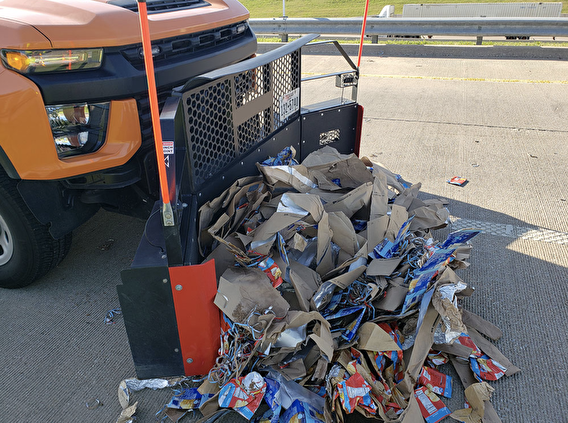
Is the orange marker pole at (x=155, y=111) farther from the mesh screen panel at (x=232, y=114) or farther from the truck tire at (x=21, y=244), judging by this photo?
the truck tire at (x=21, y=244)

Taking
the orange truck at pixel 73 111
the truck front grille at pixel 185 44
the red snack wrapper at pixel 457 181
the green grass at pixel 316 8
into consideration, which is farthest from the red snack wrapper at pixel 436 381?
the green grass at pixel 316 8

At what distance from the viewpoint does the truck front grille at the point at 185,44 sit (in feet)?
8.56

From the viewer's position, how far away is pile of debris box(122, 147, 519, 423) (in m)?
2.14

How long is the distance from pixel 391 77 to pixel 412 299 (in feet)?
21.7

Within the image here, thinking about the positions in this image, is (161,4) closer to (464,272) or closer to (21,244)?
(21,244)

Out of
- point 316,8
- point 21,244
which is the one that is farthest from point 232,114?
point 316,8

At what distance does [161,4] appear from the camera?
3.06 meters

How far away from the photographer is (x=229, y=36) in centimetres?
338

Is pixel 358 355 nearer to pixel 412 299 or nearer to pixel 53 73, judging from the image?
pixel 412 299

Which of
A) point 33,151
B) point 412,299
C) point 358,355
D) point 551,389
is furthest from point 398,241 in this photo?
point 33,151

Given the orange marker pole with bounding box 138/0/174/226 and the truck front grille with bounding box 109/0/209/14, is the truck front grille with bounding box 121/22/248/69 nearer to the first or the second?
the truck front grille with bounding box 109/0/209/14

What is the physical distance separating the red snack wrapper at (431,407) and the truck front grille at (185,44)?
2.31 metres

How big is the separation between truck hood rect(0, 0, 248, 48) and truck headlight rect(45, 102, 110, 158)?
0.32 m

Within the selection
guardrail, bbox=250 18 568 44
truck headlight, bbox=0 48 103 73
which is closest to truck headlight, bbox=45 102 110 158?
truck headlight, bbox=0 48 103 73
